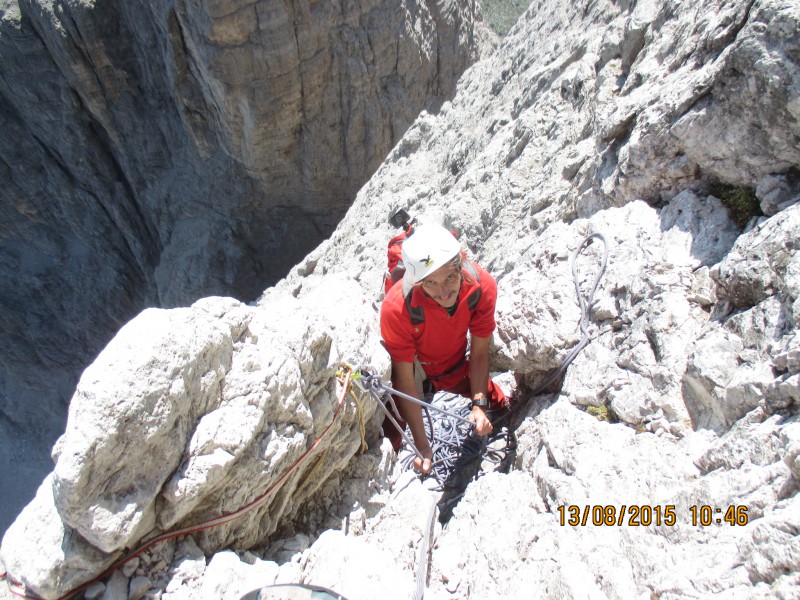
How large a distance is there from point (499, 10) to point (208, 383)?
17171 mm

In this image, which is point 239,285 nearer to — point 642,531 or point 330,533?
point 330,533

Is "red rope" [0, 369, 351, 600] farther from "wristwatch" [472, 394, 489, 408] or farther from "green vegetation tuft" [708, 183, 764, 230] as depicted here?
"green vegetation tuft" [708, 183, 764, 230]

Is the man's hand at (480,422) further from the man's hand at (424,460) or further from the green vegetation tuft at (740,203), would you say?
the green vegetation tuft at (740,203)

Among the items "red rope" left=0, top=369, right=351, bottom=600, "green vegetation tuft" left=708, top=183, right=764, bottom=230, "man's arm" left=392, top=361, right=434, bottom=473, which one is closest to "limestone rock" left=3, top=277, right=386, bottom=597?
"red rope" left=0, top=369, right=351, bottom=600

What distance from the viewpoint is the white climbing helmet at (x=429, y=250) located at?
2965 mm

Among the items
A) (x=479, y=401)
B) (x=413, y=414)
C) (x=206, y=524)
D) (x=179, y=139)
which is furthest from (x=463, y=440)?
(x=179, y=139)

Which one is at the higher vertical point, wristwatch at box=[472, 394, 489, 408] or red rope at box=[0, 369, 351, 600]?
red rope at box=[0, 369, 351, 600]

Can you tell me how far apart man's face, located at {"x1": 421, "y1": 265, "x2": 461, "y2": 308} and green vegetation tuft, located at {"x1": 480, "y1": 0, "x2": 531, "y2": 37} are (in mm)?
15044

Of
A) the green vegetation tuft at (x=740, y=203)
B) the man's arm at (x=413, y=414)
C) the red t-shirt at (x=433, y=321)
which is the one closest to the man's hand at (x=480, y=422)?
the man's arm at (x=413, y=414)

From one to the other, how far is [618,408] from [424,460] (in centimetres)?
119

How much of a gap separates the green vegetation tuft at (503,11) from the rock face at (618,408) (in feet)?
43.4

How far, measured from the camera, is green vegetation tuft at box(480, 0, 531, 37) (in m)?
16.4

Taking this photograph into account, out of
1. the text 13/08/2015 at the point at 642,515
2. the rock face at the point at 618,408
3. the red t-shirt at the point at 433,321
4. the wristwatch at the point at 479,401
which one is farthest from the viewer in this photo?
the wristwatch at the point at 479,401

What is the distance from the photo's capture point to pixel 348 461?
348 centimetres
